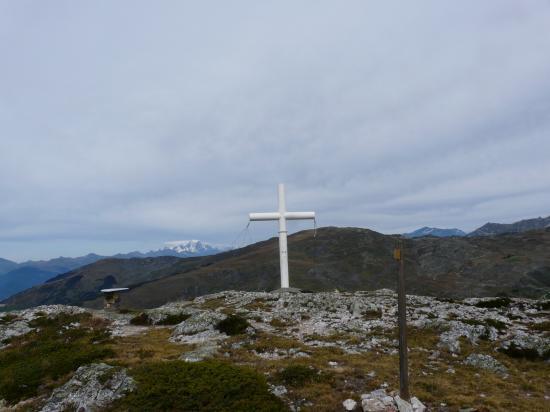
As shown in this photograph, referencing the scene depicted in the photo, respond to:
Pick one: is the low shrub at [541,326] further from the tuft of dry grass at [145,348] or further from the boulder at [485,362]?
the tuft of dry grass at [145,348]

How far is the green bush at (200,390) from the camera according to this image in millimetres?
16594

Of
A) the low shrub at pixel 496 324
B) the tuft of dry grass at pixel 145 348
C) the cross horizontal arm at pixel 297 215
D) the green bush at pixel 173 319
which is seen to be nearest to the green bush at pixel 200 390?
the tuft of dry grass at pixel 145 348

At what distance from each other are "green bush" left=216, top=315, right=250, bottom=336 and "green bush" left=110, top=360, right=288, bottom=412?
950 cm

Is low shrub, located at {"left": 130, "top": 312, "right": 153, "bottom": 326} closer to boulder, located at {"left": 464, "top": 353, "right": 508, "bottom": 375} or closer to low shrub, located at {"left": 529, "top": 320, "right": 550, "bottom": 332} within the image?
boulder, located at {"left": 464, "top": 353, "right": 508, "bottom": 375}

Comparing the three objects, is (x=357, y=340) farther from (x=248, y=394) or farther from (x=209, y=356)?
(x=248, y=394)

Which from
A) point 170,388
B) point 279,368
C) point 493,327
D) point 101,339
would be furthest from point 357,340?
point 101,339

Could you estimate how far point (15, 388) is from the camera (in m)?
20.8

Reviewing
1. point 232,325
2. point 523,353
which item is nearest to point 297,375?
point 232,325

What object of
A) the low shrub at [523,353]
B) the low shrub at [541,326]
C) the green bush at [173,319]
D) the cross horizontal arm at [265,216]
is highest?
the cross horizontal arm at [265,216]

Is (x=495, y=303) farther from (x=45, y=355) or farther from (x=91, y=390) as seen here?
(x=45, y=355)

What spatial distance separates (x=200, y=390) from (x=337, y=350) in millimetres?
10029

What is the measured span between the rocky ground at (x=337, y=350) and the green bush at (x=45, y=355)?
33 centimetres

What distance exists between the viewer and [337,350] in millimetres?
24453

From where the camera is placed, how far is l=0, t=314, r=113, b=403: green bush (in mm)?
21109
